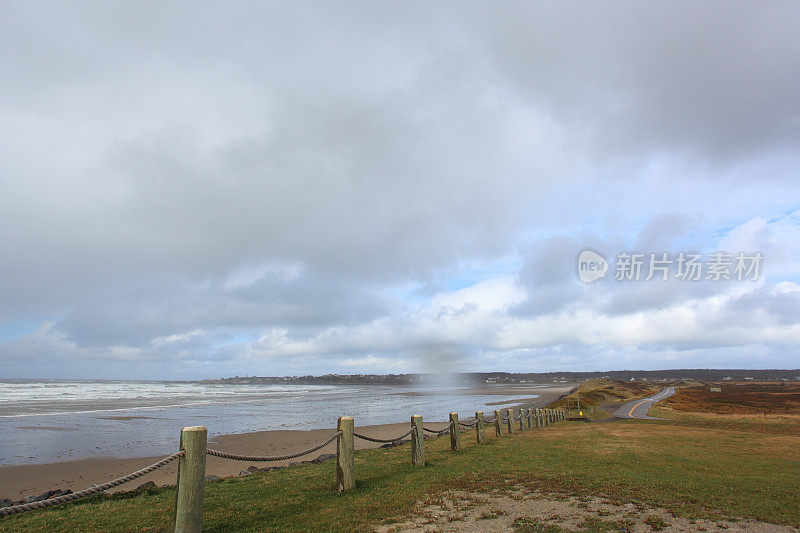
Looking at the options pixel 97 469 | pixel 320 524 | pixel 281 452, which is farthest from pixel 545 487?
pixel 97 469

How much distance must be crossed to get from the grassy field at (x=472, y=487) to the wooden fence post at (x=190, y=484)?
755mm

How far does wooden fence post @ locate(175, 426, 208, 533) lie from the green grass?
2.43 feet

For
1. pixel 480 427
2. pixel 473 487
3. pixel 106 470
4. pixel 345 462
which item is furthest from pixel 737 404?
pixel 106 470

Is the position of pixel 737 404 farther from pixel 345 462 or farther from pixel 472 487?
pixel 345 462

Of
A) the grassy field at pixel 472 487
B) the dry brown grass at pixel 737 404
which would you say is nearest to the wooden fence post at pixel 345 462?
the grassy field at pixel 472 487

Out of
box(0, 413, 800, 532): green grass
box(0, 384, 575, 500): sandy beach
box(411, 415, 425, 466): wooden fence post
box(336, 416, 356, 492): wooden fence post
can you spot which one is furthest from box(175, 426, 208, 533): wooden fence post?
box(0, 384, 575, 500): sandy beach

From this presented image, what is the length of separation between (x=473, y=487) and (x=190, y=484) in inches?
197

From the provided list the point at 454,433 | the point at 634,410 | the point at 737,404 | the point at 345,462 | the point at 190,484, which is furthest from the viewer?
the point at 737,404

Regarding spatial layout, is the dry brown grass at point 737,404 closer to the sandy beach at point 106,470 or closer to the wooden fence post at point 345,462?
the sandy beach at point 106,470

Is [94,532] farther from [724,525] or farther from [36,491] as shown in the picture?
[36,491]

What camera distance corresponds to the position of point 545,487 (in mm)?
7902

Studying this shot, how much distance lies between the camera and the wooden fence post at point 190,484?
5305 mm

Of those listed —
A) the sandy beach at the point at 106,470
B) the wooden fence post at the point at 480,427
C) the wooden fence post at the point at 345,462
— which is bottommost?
the sandy beach at the point at 106,470

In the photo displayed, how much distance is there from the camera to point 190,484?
5355mm
